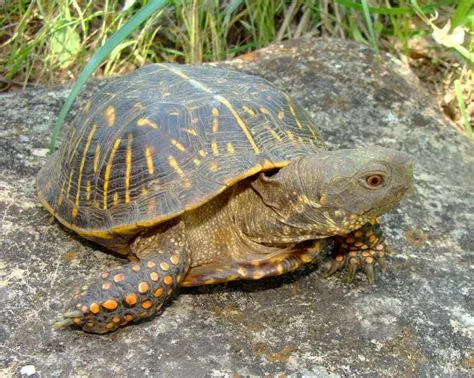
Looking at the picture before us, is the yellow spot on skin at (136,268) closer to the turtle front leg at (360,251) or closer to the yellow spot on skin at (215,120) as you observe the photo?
the yellow spot on skin at (215,120)

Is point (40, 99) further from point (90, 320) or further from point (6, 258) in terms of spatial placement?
point (90, 320)

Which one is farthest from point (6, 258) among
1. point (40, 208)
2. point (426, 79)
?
point (426, 79)

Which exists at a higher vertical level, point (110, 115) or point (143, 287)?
point (110, 115)

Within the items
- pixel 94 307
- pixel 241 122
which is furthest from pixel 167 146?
pixel 94 307

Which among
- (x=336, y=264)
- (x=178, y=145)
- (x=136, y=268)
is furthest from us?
(x=336, y=264)

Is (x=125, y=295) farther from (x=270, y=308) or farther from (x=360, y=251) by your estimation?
(x=360, y=251)

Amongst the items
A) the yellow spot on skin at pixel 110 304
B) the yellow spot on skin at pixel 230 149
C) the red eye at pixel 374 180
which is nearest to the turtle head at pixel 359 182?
the red eye at pixel 374 180
